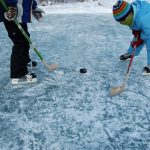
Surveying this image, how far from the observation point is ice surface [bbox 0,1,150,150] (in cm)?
260

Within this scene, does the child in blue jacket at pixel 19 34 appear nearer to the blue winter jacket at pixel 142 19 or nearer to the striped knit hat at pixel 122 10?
the striped knit hat at pixel 122 10

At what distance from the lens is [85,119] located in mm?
2912

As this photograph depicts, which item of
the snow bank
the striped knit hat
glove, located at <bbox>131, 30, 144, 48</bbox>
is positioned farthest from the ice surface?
the snow bank

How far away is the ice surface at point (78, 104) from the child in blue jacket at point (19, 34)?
15 cm

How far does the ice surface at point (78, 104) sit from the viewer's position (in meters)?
2.60

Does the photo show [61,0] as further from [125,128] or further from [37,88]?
[125,128]

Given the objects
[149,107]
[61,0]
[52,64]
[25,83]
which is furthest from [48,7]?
[149,107]

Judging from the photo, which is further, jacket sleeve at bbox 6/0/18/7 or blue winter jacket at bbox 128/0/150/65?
blue winter jacket at bbox 128/0/150/65

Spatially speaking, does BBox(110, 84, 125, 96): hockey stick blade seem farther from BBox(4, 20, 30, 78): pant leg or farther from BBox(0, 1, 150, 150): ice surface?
BBox(4, 20, 30, 78): pant leg

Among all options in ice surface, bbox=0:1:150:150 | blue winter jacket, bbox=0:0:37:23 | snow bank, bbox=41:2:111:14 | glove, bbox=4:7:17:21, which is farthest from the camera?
snow bank, bbox=41:2:111:14

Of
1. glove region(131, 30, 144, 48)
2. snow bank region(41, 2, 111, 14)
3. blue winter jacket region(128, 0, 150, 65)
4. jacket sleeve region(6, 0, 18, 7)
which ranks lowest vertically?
→ snow bank region(41, 2, 111, 14)

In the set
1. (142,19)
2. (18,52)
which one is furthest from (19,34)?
(142,19)

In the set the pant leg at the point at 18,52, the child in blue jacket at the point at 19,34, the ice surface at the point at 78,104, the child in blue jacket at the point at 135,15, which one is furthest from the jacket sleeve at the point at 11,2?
the child in blue jacket at the point at 135,15

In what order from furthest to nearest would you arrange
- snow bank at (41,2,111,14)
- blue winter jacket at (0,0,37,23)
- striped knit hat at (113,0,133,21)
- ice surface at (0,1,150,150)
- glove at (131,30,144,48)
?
snow bank at (41,2,111,14), glove at (131,30,144,48), striped knit hat at (113,0,133,21), blue winter jacket at (0,0,37,23), ice surface at (0,1,150,150)
